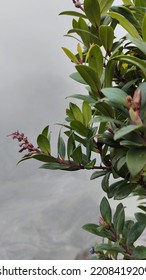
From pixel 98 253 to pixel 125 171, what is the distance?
0.51 metres

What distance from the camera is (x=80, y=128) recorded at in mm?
1034

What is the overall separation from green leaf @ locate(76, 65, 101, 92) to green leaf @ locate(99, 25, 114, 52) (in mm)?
170

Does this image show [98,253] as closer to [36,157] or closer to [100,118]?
[36,157]

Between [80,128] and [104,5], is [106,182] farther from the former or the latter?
[104,5]

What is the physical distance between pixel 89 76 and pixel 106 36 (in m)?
0.18

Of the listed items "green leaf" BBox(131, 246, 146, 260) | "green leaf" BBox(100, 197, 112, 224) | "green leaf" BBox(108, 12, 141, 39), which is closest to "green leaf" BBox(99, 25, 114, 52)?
"green leaf" BBox(108, 12, 141, 39)

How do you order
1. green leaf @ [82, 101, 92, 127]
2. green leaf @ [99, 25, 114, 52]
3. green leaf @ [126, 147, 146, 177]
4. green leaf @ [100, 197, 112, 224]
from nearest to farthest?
green leaf @ [126, 147, 146, 177] < green leaf @ [99, 25, 114, 52] < green leaf @ [82, 101, 92, 127] < green leaf @ [100, 197, 112, 224]

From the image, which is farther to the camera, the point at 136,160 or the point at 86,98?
the point at 86,98

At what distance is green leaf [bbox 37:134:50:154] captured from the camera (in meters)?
1.06

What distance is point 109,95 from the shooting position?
0.81m

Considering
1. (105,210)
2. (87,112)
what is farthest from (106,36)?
(105,210)

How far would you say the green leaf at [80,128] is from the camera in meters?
1.03

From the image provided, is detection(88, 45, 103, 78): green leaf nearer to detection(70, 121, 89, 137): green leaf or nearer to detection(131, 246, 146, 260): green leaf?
detection(70, 121, 89, 137): green leaf
